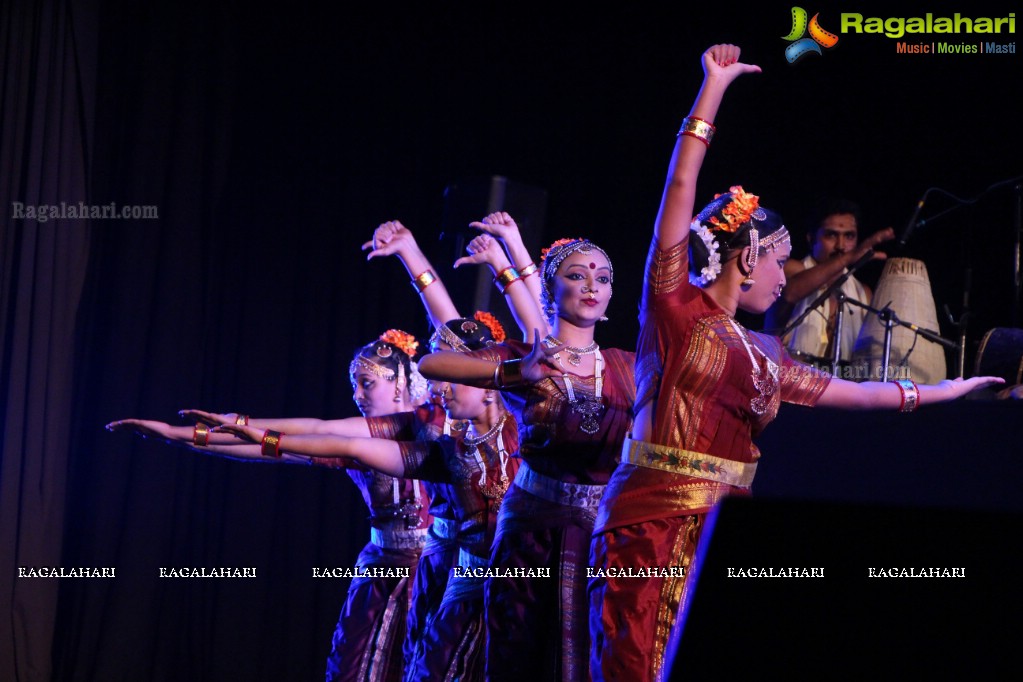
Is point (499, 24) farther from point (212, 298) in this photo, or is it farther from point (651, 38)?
point (212, 298)

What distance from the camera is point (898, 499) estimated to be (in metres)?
2.98

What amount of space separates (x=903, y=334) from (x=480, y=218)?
61.2 inches

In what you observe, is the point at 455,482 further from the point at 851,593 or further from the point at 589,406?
the point at 851,593

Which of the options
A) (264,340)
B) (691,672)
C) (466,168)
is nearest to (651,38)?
(466,168)

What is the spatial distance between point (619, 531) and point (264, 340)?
118 inches

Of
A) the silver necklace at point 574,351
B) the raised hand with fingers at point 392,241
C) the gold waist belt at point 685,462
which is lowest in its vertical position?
the gold waist belt at point 685,462

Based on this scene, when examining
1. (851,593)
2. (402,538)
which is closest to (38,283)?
(402,538)

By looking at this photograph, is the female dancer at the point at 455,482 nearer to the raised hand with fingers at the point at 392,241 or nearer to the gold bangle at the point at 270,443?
the gold bangle at the point at 270,443

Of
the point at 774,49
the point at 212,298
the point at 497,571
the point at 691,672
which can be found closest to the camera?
the point at 691,672

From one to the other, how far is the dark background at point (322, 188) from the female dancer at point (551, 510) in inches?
67.9

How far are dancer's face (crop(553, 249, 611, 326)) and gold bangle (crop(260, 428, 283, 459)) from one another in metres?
0.83

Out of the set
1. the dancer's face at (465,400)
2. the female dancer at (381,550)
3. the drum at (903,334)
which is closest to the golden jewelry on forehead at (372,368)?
the female dancer at (381,550)

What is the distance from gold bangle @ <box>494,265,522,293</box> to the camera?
3.27 meters

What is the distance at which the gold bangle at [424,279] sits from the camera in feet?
11.8
